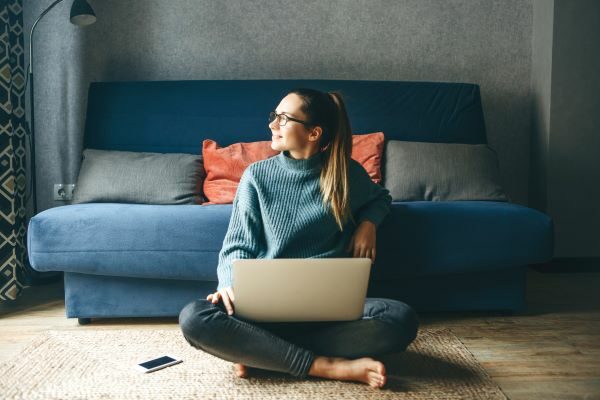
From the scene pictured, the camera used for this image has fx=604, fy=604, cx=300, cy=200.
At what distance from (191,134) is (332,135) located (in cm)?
119

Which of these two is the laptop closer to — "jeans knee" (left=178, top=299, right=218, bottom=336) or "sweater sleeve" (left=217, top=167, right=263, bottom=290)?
"jeans knee" (left=178, top=299, right=218, bottom=336)

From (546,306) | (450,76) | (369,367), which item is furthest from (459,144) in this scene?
(369,367)

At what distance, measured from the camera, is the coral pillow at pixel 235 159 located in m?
2.62

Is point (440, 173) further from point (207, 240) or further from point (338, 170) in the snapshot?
point (207, 240)

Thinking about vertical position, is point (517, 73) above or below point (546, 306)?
above

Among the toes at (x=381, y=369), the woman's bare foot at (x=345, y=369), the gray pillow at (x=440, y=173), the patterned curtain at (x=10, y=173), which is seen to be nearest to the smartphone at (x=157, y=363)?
the woman's bare foot at (x=345, y=369)

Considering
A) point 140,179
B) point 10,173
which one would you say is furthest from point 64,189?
point 140,179

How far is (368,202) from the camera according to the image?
6.67ft

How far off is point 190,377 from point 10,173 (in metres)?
1.40

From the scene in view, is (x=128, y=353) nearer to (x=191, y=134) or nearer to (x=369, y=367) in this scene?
(x=369, y=367)

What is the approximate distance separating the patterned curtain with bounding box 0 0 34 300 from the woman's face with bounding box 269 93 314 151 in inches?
54.7

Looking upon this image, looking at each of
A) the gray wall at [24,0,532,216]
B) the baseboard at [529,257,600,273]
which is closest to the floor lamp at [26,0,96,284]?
the gray wall at [24,0,532,216]

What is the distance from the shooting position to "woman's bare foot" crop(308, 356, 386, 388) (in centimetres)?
169

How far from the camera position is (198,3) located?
3164mm
